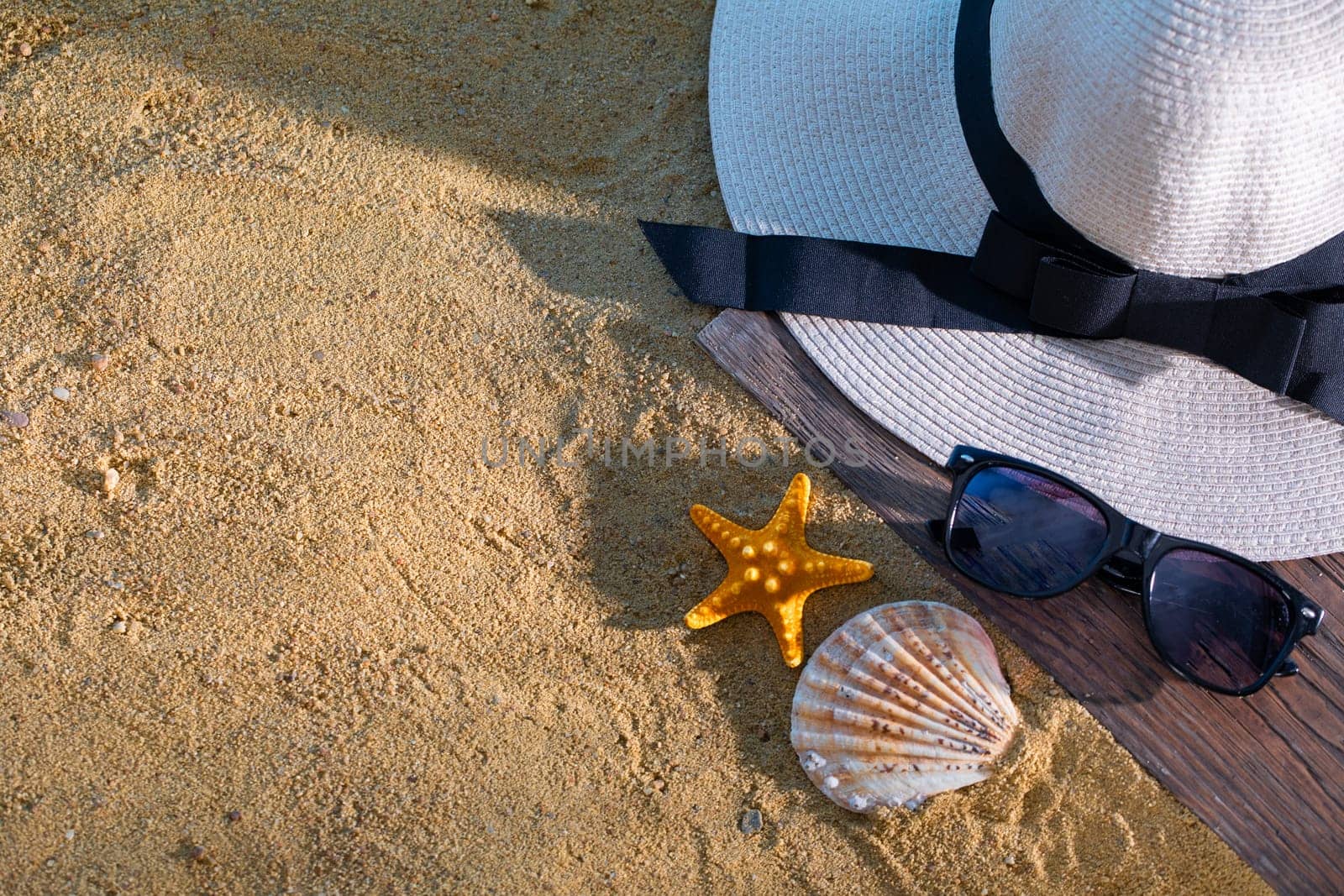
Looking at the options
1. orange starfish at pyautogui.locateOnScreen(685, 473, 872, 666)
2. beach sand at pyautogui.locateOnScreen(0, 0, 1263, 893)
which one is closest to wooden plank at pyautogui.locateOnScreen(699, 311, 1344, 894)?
beach sand at pyautogui.locateOnScreen(0, 0, 1263, 893)

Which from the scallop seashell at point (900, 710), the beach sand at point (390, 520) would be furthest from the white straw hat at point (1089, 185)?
the scallop seashell at point (900, 710)

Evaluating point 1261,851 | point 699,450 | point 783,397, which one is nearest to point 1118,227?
point 783,397

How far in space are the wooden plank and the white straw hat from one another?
3.1 inches

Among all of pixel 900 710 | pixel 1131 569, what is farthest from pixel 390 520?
pixel 1131 569

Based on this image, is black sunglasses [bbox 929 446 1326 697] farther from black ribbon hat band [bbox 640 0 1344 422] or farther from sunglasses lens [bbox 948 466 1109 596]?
black ribbon hat band [bbox 640 0 1344 422]

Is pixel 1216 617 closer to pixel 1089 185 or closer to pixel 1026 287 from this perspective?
pixel 1026 287

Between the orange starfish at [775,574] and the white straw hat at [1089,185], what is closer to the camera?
the white straw hat at [1089,185]

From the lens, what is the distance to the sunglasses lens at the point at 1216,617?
1.99m

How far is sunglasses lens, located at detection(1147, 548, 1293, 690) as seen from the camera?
1985mm

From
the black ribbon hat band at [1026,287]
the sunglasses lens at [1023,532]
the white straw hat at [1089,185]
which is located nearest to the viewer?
the white straw hat at [1089,185]

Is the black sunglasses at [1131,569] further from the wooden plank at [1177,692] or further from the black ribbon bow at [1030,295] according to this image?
the black ribbon bow at [1030,295]

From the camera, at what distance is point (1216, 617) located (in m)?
2.00

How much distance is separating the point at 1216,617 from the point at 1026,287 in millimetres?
714

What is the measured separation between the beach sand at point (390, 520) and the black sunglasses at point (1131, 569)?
0.52ft
